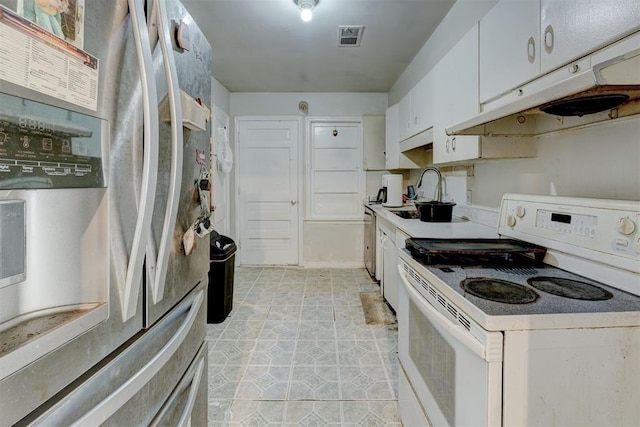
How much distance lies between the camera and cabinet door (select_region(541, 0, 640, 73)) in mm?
882

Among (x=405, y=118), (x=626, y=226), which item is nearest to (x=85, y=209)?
(x=626, y=226)

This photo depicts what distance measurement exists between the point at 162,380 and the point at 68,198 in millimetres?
585

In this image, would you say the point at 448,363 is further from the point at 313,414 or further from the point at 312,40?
the point at 312,40

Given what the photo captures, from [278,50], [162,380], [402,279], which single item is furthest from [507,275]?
[278,50]

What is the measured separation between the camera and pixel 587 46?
1000 mm

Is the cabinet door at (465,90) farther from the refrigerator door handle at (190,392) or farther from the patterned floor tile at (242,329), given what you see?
the patterned floor tile at (242,329)

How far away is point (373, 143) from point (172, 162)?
3.86m

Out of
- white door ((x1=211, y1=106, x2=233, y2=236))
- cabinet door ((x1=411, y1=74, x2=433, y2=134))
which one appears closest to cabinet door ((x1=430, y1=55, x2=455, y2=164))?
cabinet door ((x1=411, y1=74, x2=433, y2=134))

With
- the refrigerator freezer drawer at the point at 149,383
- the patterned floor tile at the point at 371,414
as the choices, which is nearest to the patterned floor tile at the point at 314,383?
the patterned floor tile at the point at 371,414

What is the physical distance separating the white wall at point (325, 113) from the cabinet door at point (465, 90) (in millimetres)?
2448

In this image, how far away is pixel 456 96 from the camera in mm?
1988

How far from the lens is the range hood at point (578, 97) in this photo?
2.52 ft

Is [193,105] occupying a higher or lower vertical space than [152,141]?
higher

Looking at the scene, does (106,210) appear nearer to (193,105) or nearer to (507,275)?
(193,105)
